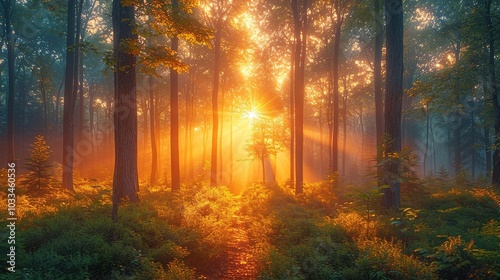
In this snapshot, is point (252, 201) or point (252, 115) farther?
point (252, 115)

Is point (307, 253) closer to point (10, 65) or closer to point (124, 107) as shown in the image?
point (124, 107)

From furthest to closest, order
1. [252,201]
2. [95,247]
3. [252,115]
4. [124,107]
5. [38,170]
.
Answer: [252,115]
[252,201]
[38,170]
[124,107]
[95,247]

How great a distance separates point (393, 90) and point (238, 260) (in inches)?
336

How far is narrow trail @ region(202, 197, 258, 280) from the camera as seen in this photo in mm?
6430

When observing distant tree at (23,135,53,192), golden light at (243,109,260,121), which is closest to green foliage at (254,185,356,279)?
distant tree at (23,135,53,192)

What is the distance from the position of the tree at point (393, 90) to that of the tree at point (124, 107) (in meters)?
9.32

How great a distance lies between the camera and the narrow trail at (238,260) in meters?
6.43

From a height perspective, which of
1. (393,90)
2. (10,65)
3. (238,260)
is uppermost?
(10,65)

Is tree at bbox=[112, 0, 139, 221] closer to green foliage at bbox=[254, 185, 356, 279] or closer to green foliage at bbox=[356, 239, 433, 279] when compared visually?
green foliage at bbox=[254, 185, 356, 279]

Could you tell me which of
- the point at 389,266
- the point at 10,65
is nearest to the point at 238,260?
the point at 389,266

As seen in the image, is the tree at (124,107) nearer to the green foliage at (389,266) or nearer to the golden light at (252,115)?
the green foliage at (389,266)

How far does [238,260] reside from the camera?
7.39 m

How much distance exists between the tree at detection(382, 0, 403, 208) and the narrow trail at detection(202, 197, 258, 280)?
18.4ft

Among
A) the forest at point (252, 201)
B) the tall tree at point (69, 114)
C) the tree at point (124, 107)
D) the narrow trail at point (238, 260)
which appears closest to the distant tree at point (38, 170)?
the forest at point (252, 201)
